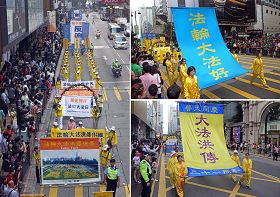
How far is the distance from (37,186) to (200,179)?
1.73 metres

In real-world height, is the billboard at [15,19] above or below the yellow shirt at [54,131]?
above

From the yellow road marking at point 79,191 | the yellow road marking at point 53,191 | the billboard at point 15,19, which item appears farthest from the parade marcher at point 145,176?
the billboard at point 15,19

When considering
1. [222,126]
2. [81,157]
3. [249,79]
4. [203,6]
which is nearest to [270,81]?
[249,79]

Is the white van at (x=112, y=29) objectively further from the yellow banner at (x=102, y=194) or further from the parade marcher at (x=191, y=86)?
the yellow banner at (x=102, y=194)

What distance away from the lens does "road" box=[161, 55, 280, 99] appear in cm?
434

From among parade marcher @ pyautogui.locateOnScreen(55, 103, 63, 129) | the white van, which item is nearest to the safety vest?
parade marcher @ pyautogui.locateOnScreen(55, 103, 63, 129)

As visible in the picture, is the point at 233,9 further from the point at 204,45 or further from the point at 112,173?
the point at 112,173

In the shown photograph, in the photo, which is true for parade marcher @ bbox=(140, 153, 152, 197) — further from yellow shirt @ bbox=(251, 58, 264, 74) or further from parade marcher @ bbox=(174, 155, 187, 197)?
yellow shirt @ bbox=(251, 58, 264, 74)

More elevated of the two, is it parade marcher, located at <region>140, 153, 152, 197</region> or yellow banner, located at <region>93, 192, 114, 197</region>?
parade marcher, located at <region>140, 153, 152, 197</region>

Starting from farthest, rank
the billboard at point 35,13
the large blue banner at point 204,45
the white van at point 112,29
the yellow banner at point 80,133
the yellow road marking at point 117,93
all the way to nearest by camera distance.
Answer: the white van at point 112,29
the yellow road marking at point 117,93
the billboard at point 35,13
the yellow banner at point 80,133
the large blue banner at point 204,45

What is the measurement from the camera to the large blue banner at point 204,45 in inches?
166

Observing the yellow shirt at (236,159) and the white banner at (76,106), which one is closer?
the yellow shirt at (236,159)

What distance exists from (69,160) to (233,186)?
5.56 ft

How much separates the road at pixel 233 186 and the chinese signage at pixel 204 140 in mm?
105
